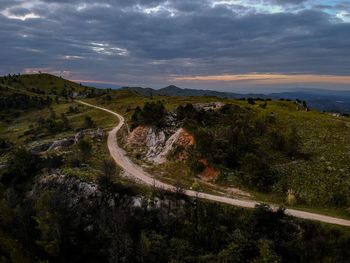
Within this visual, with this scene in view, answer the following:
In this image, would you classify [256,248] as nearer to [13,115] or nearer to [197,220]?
[197,220]

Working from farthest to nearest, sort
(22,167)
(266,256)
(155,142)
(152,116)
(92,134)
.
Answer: (92,134), (152,116), (155,142), (22,167), (266,256)

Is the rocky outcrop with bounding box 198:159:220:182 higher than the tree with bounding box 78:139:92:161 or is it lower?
lower

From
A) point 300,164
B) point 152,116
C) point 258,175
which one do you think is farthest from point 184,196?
point 152,116

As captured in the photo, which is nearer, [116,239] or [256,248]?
[256,248]

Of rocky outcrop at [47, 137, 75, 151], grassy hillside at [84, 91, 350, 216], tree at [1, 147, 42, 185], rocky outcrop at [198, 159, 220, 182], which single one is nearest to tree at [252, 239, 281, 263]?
grassy hillside at [84, 91, 350, 216]

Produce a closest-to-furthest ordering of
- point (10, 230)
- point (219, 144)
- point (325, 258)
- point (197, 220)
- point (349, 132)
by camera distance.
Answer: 1. point (325, 258)
2. point (197, 220)
3. point (10, 230)
4. point (219, 144)
5. point (349, 132)

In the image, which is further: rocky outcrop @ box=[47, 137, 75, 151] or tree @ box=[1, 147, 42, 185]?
rocky outcrop @ box=[47, 137, 75, 151]

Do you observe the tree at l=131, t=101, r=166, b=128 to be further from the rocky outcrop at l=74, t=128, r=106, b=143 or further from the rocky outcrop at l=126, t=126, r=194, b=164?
the rocky outcrop at l=74, t=128, r=106, b=143

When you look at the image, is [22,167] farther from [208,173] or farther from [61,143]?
[208,173]

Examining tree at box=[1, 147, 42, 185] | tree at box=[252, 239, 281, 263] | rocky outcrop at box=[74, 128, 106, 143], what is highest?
rocky outcrop at box=[74, 128, 106, 143]

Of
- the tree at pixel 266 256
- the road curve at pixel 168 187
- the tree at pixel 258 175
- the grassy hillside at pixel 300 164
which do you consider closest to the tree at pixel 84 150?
the road curve at pixel 168 187

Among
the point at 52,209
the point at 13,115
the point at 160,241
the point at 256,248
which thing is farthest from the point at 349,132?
the point at 13,115
